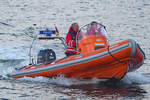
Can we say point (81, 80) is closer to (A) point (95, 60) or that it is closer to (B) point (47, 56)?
A: (A) point (95, 60)

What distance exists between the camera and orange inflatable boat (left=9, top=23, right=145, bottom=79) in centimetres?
1198

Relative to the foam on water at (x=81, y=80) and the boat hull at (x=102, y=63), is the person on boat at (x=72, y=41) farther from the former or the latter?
the foam on water at (x=81, y=80)

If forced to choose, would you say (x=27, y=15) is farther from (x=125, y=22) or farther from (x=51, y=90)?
(x=51, y=90)

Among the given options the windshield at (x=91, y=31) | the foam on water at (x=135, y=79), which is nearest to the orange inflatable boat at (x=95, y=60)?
the windshield at (x=91, y=31)

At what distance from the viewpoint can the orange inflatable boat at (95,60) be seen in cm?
1198

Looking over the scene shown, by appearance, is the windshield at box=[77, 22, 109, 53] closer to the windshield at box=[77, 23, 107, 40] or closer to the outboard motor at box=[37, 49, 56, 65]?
the windshield at box=[77, 23, 107, 40]

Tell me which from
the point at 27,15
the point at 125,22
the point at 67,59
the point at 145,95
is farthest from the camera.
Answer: the point at 27,15

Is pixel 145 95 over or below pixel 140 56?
below

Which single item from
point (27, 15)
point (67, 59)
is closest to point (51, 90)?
point (67, 59)

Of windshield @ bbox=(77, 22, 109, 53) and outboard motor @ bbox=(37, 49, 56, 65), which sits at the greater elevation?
windshield @ bbox=(77, 22, 109, 53)

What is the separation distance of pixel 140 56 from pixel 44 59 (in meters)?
2.93

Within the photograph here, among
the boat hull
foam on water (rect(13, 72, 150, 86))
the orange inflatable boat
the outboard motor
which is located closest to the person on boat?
the orange inflatable boat

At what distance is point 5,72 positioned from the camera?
14898 millimetres

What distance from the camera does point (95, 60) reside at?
40.0 ft
